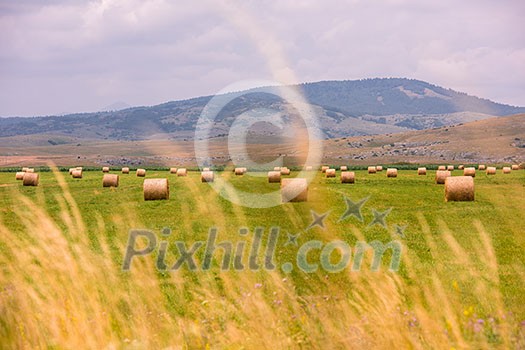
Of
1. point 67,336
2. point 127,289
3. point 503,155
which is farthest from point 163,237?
point 503,155

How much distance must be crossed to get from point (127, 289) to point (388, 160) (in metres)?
188

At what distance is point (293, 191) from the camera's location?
31625 millimetres

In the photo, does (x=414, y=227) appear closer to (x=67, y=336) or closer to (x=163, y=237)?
(x=163, y=237)

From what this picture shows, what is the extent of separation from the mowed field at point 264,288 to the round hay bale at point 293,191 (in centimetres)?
372

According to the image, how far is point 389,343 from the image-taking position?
5.46 metres

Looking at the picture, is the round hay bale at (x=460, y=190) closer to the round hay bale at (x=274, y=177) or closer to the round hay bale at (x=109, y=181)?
the round hay bale at (x=274, y=177)

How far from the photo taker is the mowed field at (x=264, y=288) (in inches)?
228

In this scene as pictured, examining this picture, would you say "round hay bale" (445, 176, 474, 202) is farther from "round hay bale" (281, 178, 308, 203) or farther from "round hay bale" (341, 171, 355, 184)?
"round hay bale" (341, 171, 355, 184)

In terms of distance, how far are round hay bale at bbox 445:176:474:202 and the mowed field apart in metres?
3.32

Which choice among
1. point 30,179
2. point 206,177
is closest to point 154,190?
point 30,179

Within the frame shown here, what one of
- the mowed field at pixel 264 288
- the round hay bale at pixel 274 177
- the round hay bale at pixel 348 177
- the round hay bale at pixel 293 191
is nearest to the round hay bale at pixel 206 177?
the round hay bale at pixel 274 177

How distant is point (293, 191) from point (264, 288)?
67.6 ft

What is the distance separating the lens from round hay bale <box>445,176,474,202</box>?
3083 cm

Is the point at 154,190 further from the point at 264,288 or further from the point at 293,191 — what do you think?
the point at 264,288
